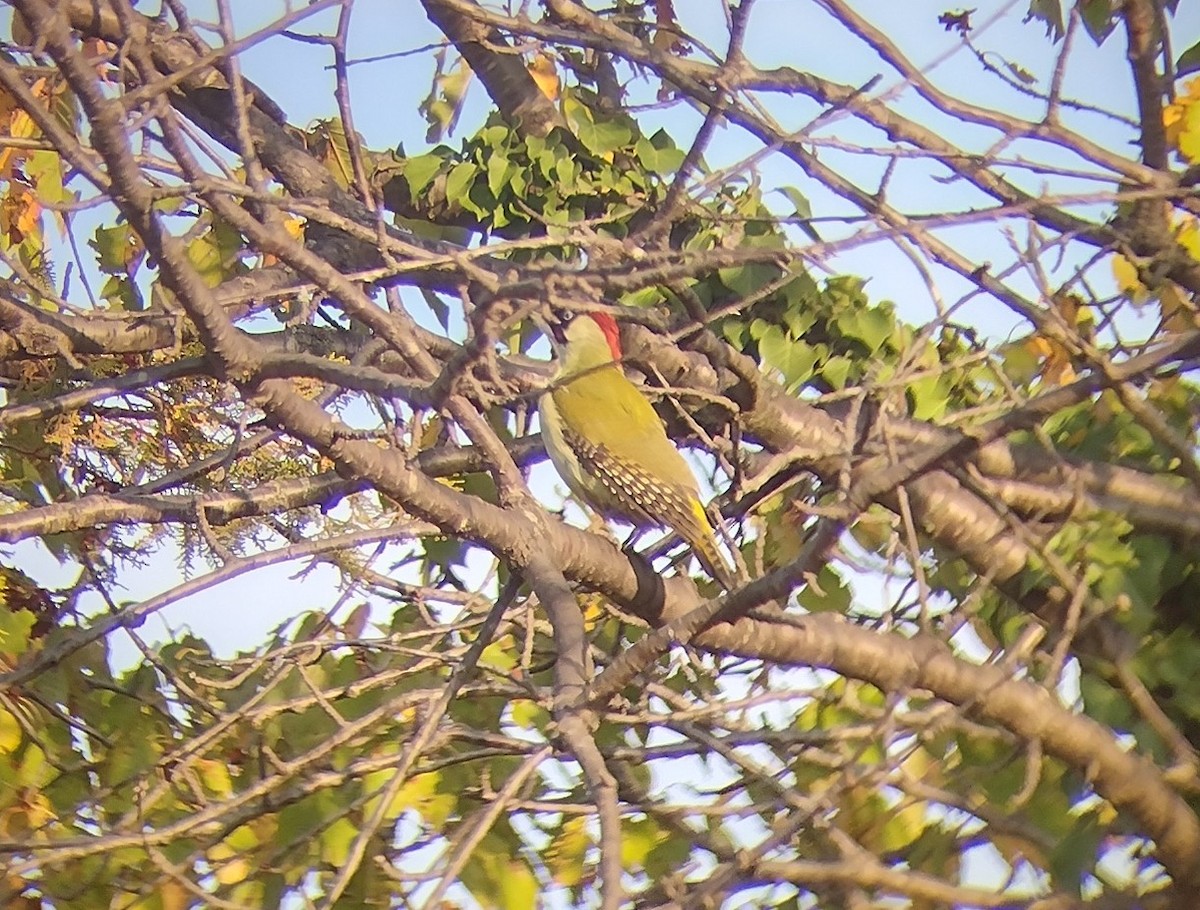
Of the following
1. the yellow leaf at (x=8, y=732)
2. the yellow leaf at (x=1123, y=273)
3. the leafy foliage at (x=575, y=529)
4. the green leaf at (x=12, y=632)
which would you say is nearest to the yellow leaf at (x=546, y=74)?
the leafy foliage at (x=575, y=529)

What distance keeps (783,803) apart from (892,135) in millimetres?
1757

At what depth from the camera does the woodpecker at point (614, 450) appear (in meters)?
3.63

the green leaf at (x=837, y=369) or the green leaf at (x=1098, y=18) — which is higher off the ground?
the green leaf at (x=1098, y=18)

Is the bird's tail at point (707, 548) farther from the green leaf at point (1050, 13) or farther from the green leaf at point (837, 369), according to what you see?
the green leaf at point (1050, 13)

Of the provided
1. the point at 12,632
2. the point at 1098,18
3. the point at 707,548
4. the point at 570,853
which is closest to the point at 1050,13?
the point at 1098,18

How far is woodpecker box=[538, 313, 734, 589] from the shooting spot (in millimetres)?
3631

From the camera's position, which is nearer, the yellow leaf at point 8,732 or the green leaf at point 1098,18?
the yellow leaf at point 8,732

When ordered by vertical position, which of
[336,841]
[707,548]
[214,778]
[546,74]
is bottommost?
[336,841]

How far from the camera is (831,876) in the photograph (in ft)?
6.21

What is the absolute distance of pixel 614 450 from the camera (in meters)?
3.80

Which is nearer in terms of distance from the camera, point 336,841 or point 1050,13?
point 336,841

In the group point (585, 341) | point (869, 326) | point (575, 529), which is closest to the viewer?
point (575, 529)

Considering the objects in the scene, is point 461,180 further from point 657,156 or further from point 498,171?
point 657,156

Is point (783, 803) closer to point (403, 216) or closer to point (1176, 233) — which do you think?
point (1176, 233)
